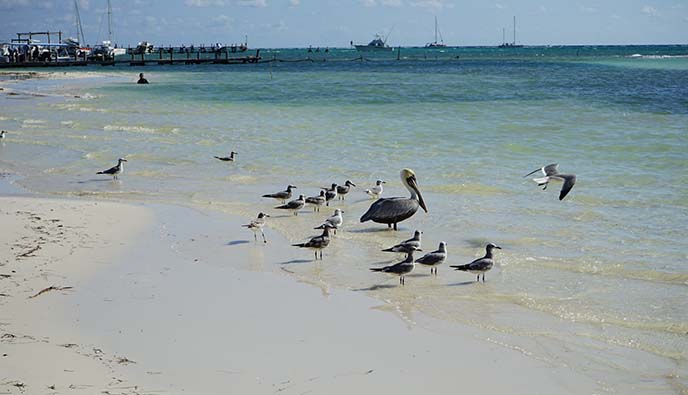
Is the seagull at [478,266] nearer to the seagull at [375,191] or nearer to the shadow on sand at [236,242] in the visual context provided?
the shadow on sand at [236,242]

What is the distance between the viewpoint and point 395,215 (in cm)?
1080

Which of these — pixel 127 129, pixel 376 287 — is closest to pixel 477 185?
pixel 376 287

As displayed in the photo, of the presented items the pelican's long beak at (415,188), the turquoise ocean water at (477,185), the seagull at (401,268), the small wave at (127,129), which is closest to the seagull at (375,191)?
the turquoise ocean water at (477,185)

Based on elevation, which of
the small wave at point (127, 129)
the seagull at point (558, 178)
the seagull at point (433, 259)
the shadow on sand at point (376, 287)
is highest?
the seagull at point (558, 178)

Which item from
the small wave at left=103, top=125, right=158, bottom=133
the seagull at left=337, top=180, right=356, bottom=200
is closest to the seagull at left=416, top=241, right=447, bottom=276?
the seagull at left=337, top=180, right=356, bottom=200

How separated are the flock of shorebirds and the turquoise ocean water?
0.58 feet

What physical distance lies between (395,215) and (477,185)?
322 cm

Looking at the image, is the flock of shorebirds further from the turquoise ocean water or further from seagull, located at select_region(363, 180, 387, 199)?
the turquoise ocean water

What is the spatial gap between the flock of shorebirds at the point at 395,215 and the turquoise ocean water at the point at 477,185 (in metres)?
0.18

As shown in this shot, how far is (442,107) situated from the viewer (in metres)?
30.6

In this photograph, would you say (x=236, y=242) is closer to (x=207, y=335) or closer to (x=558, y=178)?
(x=207, y=335)

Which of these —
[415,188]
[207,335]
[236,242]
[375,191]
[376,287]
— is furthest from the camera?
[375,191]

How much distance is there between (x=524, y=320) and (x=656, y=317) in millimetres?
1162

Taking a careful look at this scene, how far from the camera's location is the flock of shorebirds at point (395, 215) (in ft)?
27.3
